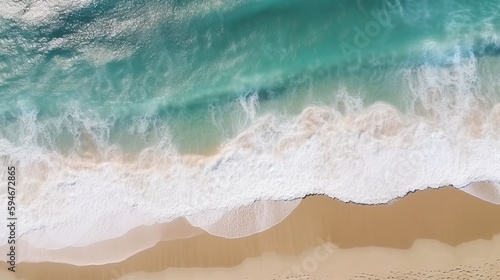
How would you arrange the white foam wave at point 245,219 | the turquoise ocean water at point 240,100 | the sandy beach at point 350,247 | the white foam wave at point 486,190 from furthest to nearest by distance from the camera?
the turquoise ocean water at point 240,100, the white foam wave at point 245,219, the white foam wave at point 486,190, the sandy beach at point 350,247

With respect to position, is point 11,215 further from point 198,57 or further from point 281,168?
point 281,168

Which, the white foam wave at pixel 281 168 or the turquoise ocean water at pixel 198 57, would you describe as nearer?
the white foam wave at pixel 281 168

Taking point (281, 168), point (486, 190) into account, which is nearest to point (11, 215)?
point (281, 168)

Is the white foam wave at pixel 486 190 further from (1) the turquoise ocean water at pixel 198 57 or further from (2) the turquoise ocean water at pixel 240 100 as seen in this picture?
(1) the turquoise ocean water at pixel 198 57

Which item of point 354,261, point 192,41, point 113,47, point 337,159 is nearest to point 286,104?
point 337,159

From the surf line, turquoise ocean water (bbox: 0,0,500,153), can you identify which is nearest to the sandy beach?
the surf line

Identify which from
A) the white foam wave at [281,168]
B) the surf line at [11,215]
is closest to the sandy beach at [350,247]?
the white foam wave at [281,168]
